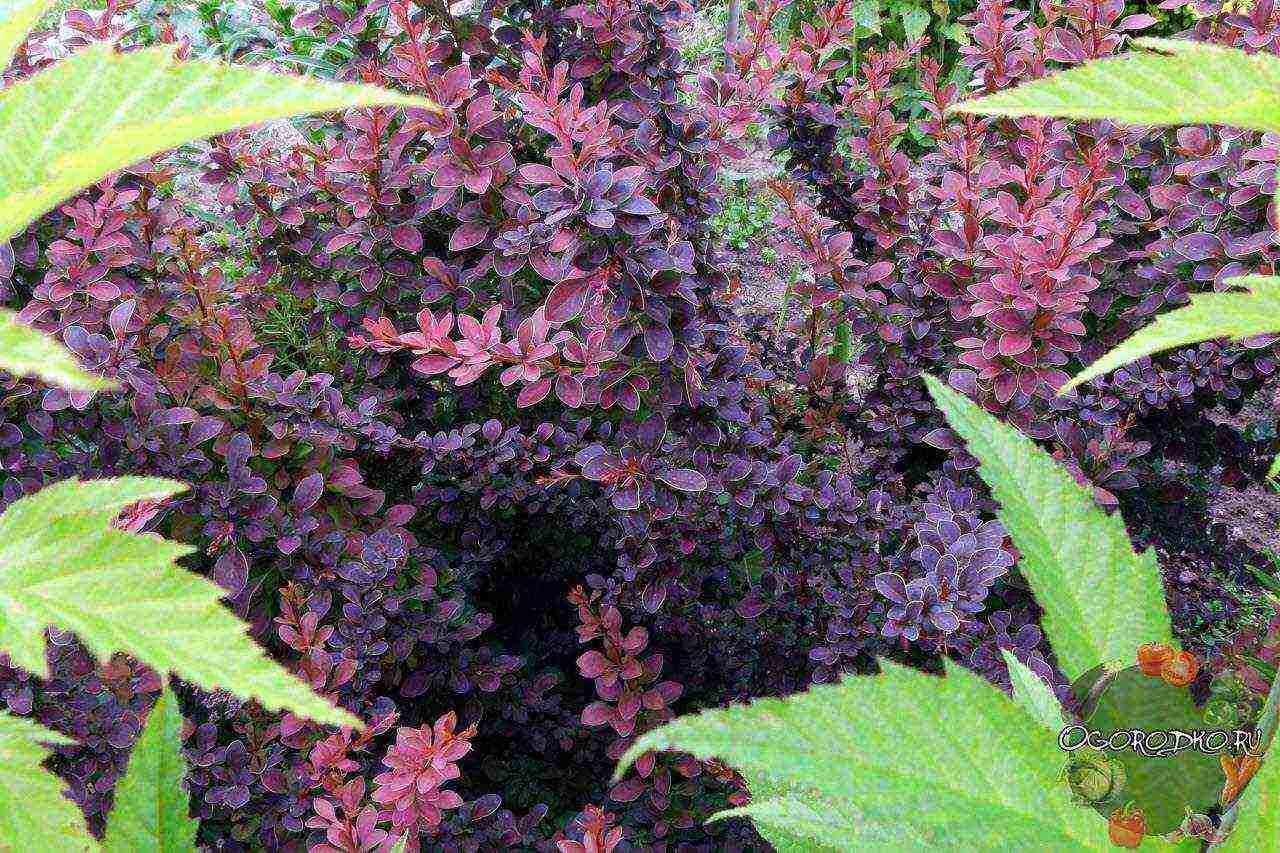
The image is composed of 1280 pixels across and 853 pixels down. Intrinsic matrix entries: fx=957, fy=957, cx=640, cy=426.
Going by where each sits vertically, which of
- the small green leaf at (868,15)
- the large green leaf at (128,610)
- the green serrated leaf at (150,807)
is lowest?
the small green leaf at (868,15)

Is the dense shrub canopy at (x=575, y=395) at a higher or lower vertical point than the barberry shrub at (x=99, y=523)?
lower

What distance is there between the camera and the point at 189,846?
729 mm

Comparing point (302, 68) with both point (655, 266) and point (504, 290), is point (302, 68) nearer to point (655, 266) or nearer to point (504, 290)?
point (504, 290)

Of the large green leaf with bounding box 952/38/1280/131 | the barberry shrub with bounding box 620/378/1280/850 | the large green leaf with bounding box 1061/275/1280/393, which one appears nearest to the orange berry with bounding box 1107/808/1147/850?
the barberry shrub with bounding box 620/378/1280/850

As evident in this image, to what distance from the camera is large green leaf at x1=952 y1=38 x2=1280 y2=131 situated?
1.56 feet

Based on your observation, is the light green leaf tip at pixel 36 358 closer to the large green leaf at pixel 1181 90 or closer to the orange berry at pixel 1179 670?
the large green leaf at pixel 1181 90

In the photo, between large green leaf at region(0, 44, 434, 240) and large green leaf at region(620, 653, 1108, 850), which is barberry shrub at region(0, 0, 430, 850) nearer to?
large green leaf at region(0, 44, 434, 240)

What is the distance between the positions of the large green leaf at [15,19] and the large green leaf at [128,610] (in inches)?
10.3

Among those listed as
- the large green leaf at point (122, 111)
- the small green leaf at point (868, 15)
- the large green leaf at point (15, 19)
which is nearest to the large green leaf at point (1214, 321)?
the large green leaf at point (122, 111)

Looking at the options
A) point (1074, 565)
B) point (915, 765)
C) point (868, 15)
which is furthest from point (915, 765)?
point (868, 15)

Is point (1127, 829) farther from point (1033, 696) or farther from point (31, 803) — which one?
point (31, 803)

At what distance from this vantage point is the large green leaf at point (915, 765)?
26.1 inches

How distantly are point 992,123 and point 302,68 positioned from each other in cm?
217

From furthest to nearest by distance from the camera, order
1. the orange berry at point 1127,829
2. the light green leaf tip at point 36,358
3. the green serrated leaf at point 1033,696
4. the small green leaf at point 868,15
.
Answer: the small green leaf at point 868,15, the green serrated leaf at point 1033,696, the orange berry at point 1127,829, the light green leaf tip at point 36,358
